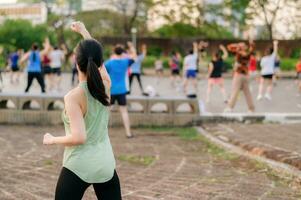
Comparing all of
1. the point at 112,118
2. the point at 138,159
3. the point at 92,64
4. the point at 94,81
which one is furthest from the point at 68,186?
the point at 112,118

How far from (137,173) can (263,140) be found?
2.89m

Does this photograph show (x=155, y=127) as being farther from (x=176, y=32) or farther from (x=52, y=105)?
(x=176, y=32)

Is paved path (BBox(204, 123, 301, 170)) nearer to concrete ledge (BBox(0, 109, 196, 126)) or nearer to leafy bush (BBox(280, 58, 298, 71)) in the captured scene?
concrete ledge (BBox(0, 109, 196, 126))

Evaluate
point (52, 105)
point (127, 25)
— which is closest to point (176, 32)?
point (127, 25)

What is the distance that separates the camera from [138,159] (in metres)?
7.96

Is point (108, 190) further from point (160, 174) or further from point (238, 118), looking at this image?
point (238, 118)

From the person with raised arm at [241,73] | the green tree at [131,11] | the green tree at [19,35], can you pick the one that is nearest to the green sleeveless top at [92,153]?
the person with raised arm at [241,73]

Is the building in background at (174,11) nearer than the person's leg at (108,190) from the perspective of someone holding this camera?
No

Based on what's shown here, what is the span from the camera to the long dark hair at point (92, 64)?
129 inches

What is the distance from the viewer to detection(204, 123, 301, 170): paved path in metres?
7.61

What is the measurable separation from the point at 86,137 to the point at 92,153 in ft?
0.36

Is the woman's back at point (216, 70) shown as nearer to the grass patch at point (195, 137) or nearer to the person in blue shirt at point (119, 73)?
the grass patch at point (195, 137)

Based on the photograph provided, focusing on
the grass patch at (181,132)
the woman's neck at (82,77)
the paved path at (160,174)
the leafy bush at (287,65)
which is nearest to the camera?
the woman's neck at (82,77)

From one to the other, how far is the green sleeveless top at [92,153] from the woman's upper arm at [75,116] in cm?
10
